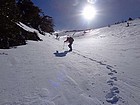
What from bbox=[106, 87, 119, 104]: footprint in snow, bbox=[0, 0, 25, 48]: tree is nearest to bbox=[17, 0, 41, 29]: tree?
bbox=[0, 0, 25, 48]: tree

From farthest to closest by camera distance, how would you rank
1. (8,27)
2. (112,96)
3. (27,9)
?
(27,9) < (8,27) < (112,96)

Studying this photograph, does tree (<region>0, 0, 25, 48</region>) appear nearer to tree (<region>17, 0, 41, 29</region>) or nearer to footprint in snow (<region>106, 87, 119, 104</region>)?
footprint in snow (<region>106, 87, 119, 104</region>)

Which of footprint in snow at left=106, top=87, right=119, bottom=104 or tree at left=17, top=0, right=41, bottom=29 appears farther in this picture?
tree at left=17, top=0, right=41, bottom=29

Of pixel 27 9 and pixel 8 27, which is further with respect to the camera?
pixel 27 9

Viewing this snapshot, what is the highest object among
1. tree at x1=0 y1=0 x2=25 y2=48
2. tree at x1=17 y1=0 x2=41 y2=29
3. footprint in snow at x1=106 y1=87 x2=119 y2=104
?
tree at x1=17 y1=0 x2=41 y2=29

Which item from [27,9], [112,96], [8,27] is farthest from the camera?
[27,9]

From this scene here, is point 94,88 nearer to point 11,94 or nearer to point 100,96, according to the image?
point 100,96

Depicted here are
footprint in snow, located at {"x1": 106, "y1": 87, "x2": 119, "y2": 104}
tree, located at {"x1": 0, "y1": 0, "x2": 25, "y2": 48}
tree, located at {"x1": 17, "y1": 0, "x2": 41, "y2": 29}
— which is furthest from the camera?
tree, located at {"x1": 17, "y1": 0, "x2": 41, "y2": 29}

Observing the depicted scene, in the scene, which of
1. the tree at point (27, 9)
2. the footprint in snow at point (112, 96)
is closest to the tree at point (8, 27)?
the footprint in snow at point (112, 96)

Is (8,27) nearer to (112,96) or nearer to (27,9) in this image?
(112,96)

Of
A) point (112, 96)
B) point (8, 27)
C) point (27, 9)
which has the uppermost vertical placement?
point (27, 9)

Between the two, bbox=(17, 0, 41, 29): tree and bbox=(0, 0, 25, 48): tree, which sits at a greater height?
bbox=(17, 0, 41, 29): tree

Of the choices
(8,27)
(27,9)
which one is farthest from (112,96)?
(27,9)

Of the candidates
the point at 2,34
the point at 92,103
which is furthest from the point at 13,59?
the point at 92,103
